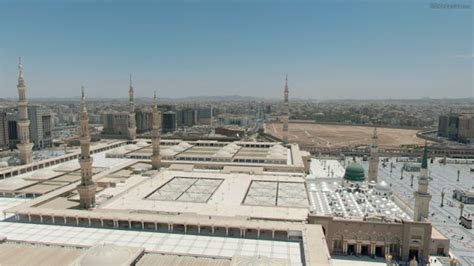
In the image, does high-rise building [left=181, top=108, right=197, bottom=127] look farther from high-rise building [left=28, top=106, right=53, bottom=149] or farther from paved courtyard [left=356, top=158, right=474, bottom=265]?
paved courtyard [left=356, top=158, right=474, bottom=265]

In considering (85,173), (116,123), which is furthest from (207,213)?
(116,123)

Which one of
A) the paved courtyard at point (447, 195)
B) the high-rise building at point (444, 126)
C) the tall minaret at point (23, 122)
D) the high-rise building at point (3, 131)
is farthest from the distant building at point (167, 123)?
the high-rise building at point (444, 126)

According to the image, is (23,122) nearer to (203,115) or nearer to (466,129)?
(466,129)

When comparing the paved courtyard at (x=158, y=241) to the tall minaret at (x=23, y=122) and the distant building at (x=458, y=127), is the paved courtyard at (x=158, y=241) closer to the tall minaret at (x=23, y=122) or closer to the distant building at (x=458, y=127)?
the tall minaret at (x=23, y=122)

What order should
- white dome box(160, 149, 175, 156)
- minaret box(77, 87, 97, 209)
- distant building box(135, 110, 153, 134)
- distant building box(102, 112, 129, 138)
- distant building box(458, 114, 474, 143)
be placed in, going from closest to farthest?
minaret box(77, 87, 97, 209)
white dome box(160, 149, 175, 156)
distant building box(458, 114, 474, 143)
distant building box(102, 112, 129, 138)
distant building box(135, 110, 153, 134)

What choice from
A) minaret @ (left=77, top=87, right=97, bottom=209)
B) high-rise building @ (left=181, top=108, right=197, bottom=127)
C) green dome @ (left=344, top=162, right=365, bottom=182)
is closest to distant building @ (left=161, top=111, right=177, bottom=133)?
high-rise building @ (left=181, top=108, right=197, bottom=127)

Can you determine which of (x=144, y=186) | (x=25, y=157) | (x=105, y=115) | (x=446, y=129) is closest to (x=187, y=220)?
(x=144, y=186)
